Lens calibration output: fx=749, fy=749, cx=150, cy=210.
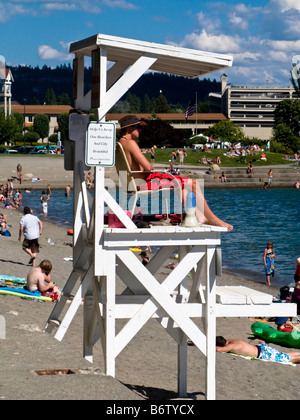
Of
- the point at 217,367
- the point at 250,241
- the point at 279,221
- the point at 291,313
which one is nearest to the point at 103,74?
the point at 291,313

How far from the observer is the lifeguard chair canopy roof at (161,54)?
7129mm

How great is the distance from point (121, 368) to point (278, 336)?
4418 millimetres

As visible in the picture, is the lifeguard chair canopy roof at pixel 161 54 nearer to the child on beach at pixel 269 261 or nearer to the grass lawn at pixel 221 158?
the child on beach at pixel 269 261

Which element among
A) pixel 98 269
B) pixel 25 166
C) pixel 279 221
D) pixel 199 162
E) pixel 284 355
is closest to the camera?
pixel 98 269

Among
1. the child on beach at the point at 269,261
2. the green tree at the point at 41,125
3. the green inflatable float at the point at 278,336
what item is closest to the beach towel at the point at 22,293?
the green inflatable float at the point at 278,336

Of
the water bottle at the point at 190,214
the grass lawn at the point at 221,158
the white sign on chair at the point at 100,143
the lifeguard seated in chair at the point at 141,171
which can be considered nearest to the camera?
the white sign on chair at the point at 100,143

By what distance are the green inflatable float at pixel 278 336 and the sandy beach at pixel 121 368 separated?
0.54 ft

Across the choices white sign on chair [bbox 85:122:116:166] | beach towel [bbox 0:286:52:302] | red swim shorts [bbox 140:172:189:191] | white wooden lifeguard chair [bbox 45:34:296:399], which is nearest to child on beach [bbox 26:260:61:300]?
beach towel [bbox 0:286:52:302]

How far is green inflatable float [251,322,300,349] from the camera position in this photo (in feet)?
42.2

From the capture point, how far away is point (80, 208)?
8.24 m

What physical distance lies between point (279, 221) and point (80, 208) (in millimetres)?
42019

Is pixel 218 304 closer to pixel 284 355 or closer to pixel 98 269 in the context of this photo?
pixel 98 269

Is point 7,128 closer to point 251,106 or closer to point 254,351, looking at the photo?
point 251,106
